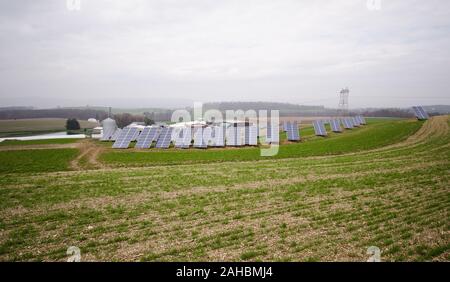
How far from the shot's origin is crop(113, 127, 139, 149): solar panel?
44909 mm

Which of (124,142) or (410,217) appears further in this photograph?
(124,142)

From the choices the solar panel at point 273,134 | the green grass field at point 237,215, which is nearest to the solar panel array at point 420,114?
the solar panel at point 273,134

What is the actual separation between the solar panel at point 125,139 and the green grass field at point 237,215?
21.7 meters

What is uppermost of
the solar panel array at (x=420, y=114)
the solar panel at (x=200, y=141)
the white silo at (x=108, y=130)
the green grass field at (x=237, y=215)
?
the solar panel array at (x=420, y=114)

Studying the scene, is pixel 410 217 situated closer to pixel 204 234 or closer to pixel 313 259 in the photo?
pixel 313 259

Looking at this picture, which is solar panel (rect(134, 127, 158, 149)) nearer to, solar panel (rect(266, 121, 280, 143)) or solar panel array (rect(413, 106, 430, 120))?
solar panel (rect(266, 121, 280, 143))

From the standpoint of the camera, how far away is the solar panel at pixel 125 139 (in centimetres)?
4491

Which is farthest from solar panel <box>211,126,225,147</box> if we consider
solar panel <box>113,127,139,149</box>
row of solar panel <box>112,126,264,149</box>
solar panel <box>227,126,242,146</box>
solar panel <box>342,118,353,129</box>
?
solar panel <box>342,118,353,129</box>

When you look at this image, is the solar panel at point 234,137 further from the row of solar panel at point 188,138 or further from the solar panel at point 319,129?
the solar panel at point 319,129

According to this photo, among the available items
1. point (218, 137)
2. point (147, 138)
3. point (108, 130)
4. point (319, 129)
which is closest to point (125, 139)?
point (147, 138)

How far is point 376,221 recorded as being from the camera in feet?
35.4

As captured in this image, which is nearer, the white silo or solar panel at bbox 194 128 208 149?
solar panel at bbox 194 128 208 149
